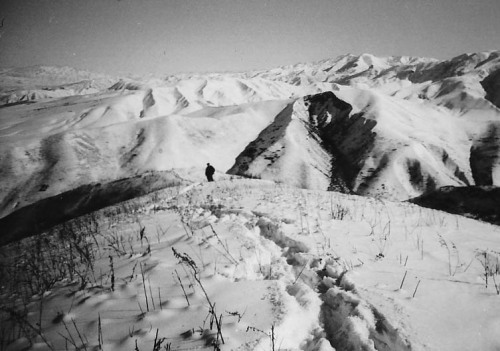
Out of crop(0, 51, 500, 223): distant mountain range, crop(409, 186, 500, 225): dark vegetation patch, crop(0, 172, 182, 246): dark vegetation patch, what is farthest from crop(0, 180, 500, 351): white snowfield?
crop(0, 51, 500, 223): distant mountain range

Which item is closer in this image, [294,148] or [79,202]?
[79,202]

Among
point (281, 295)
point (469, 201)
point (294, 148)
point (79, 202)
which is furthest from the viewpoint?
point (294, 148)

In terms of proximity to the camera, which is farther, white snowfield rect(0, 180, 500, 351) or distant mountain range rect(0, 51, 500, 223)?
distant mountain range rect(0, 51, 500, 223)

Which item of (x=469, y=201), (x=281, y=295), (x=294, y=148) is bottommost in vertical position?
(x=294, y=148)

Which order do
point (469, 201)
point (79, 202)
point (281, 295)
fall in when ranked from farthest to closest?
point (79, 202) < point (469, 201) < point (281, 295)

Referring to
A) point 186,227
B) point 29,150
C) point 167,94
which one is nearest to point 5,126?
point 29,150

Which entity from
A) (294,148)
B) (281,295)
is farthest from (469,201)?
(294,148)

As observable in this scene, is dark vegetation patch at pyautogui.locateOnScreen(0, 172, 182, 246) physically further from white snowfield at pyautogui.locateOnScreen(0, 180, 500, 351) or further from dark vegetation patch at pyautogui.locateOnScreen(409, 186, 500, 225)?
dark vegetation patch at pyautogui.locateOnScreen(409, 186, 500, 225)

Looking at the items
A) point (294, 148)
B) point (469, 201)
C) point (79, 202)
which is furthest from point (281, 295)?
point (294, 148)

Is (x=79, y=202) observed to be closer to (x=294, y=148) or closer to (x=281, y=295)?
(x=281, y=295)

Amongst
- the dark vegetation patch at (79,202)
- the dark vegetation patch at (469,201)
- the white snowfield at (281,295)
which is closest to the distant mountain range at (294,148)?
the dark vegetation patch at (79,202)

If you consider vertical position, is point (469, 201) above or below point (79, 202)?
above
